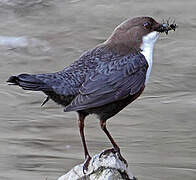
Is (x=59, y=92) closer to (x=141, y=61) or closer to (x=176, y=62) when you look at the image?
(x=141, y=61)

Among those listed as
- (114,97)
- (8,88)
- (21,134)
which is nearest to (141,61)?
(114,97)

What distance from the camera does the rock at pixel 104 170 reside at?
14.1 ft

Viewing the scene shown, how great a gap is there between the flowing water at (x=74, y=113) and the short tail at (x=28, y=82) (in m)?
1.80

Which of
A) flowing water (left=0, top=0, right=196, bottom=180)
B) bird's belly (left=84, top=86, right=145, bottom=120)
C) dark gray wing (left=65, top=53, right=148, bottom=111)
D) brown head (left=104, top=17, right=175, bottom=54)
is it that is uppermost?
brown head (left=104, top=17, right=175, bottom=54)

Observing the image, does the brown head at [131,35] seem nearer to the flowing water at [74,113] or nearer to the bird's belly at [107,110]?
the bird's belly at [107,110]

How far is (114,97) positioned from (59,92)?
378mm

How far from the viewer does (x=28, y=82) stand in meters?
4.18

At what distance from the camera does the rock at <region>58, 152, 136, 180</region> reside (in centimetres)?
430

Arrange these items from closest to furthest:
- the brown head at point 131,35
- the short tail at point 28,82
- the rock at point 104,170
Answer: the short tail at point 28,82, the rock at point 104,170, the brown head at point 131,35

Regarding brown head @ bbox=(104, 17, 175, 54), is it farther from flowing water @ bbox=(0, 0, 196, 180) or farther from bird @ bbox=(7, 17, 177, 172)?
flowing water @ bbox=(0, 0, 196, 180)

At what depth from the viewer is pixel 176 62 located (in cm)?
880

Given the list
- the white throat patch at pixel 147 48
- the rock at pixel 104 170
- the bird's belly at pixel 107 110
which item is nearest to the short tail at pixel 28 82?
the bird's belly at pixel 107 110

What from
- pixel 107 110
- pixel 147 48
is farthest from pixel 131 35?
pixel 107 110

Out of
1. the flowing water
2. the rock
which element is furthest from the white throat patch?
the flowing water
